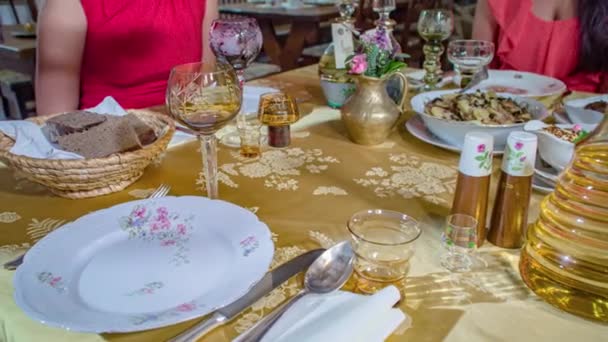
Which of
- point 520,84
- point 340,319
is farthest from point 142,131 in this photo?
point 520,84

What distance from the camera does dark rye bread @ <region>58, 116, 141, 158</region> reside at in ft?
2.73

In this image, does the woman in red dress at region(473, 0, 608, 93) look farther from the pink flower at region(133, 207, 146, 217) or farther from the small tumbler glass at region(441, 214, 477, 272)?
the pink flower at region(133, 207, 146, 217)

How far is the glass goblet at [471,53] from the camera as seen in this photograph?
4.34 feet

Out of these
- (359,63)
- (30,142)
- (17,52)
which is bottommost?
(17,52)

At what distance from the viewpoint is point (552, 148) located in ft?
A: 2.61

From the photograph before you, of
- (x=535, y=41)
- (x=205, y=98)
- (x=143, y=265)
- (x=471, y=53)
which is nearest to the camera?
(x=143, y=265)

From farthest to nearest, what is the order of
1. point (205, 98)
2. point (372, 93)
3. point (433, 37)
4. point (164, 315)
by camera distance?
point (433, 37), point (372, 93), point (205, 98), point (164, 315)

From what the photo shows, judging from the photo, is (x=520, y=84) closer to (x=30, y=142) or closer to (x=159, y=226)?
(x=159, y=226)

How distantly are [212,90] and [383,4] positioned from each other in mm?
696

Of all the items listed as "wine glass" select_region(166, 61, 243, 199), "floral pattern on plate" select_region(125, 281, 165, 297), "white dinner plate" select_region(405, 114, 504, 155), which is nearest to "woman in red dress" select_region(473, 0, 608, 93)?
"white dinner plate" select_region(405, 114, 504, 155)

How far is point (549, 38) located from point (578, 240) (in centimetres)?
140

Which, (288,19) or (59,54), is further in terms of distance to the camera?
(288,19)

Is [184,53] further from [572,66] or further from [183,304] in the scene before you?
[572,66]

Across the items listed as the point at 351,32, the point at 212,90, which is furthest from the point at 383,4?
the point at 212,90
